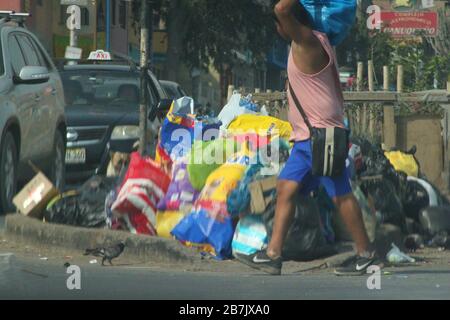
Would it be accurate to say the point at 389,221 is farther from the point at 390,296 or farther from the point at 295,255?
the point at 390,296

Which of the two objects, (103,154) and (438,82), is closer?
(103,154)

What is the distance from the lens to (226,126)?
12188 mm

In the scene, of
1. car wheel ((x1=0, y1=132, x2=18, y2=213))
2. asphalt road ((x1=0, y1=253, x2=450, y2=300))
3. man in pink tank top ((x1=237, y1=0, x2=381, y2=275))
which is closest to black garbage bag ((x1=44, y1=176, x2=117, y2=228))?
asphalt road ((x1=0, y1=253, x2=450, y2=300))

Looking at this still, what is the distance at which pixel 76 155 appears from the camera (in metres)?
16.7

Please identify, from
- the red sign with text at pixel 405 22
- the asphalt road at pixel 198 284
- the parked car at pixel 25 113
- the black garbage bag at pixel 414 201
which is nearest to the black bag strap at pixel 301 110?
the asphalt road at pixel 198 284

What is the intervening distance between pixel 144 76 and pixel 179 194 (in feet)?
11.0

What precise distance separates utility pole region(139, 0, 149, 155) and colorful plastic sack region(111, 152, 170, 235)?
2.25 m

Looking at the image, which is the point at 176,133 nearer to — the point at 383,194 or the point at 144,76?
the point at 383,194

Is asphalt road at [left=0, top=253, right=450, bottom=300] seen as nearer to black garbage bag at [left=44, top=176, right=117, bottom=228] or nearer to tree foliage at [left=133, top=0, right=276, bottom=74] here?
black garbage bag at [left=44, top=176, right=117, bottom=228]

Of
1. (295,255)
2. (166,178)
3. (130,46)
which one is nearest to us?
(295,255)

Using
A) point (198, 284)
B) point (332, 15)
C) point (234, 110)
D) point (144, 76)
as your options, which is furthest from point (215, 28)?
point (198, 284)
